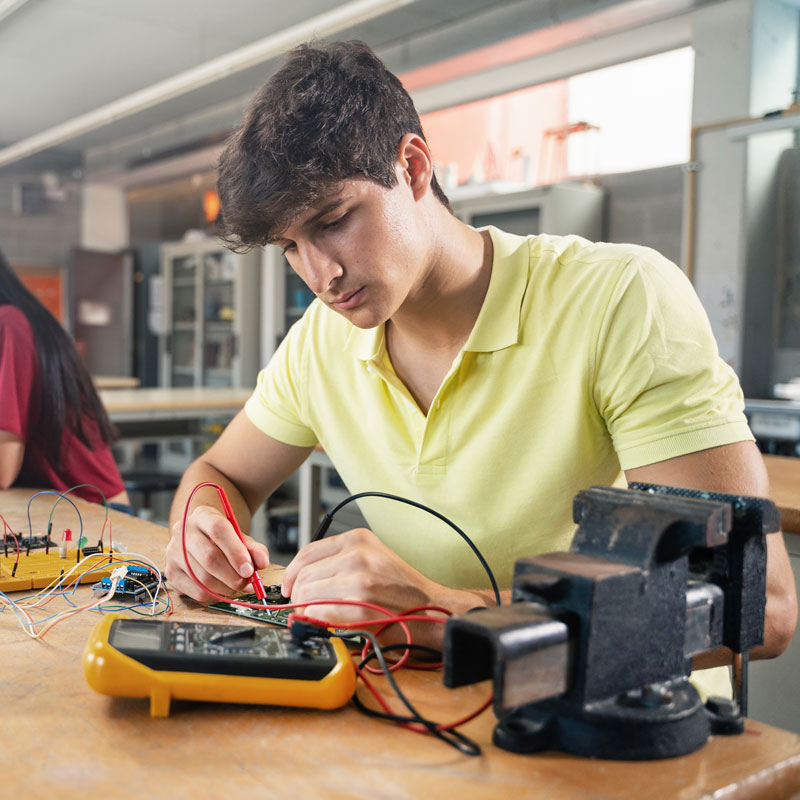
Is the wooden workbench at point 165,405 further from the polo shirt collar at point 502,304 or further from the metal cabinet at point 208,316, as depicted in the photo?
the polo shirt collar at point 502,304

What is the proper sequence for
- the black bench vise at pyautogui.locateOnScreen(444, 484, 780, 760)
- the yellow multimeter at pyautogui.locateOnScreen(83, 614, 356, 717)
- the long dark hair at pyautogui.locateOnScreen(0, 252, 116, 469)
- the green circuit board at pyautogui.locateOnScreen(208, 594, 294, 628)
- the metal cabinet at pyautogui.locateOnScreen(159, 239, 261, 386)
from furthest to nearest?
the metal cabinet at pyautogui.locateOnScreen(159, 239, 261, 386) < the long dark hair at pyautogui.locateOnScreen(0, 252, 116, 469) < the green circuit board at pyautogui.locateOnScreen(208, 594, 294, 628) < the yellow multimeter at pyautogui.locateOnScreen(83, 614, 356, 717) < the black bench vise at pyautogui.locateOnScreen(444, 484, 780, 760)

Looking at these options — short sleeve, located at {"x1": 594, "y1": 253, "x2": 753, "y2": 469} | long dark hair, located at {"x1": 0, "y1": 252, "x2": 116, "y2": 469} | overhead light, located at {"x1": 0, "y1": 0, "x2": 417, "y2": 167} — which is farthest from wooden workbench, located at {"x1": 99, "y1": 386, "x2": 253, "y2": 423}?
short sleeve, located at {"x1": 594, "y1": 253, "x2": 753, "y2": 469}

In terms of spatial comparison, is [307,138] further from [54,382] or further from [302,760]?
[54,382]

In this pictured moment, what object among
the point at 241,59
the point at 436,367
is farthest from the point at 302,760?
the point at 241,59

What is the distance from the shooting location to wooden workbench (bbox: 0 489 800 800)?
0.56m

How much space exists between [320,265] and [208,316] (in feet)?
22.7

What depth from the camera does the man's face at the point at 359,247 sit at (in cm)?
102

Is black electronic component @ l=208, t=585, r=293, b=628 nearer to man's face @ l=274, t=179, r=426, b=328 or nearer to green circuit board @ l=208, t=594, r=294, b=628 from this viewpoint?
green circuit board @ l=208, t=594, r=294, b=628

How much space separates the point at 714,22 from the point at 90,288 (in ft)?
22.4

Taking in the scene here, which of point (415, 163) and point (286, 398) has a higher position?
point (415, 163)

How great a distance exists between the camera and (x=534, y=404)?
3.80ft

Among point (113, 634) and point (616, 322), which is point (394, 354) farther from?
point (113, 634)

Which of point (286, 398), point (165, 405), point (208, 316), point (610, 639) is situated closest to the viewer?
point (610, 639)

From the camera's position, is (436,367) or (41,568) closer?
(41,568)
